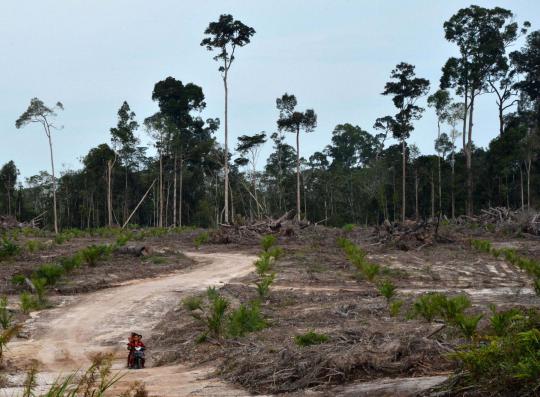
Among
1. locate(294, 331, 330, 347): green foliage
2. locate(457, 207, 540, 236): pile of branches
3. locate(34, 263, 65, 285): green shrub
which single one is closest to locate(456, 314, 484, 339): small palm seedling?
locate(294, 331, 330, 347): green foliage

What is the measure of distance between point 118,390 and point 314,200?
56387mm

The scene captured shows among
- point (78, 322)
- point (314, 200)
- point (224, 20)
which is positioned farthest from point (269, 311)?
point (314, 200)

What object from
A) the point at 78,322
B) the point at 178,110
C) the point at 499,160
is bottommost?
the point at 78,322

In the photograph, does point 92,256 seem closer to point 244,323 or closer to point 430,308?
point 244,323

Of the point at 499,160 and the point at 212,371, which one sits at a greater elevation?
the point at 499,160

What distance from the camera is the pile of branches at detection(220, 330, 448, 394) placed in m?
6.11

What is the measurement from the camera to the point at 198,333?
33.1 feet

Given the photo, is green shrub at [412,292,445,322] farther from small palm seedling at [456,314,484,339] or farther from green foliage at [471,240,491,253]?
green foliage at [471,240,491,253]

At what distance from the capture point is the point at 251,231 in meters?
28.4

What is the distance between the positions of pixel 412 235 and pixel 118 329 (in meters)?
15.0

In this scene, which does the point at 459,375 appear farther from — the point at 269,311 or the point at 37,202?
the point at 37,202

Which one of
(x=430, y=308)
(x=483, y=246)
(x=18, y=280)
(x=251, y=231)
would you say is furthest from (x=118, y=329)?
(x=251, y=231)

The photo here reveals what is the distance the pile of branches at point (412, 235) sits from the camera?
77.3 ft

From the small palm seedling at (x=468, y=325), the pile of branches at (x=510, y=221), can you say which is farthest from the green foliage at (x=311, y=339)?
the pile of branches at (x=510, y=221)
